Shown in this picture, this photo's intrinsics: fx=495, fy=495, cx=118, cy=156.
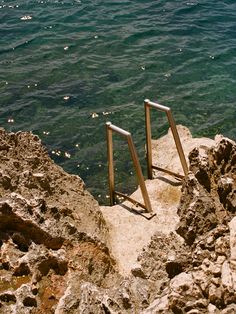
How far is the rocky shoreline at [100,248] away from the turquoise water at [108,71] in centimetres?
470

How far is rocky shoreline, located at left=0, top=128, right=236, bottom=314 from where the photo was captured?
459 cm

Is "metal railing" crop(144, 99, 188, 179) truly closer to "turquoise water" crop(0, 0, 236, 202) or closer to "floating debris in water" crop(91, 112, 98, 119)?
"turquoise water" crop(0, 0, 236, 202)

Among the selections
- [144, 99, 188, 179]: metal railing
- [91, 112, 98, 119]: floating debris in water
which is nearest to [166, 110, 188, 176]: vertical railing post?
[144, 99, 188, 179]: metal railing

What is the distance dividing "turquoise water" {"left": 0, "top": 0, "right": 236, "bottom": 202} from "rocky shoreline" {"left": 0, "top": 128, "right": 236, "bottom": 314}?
15.4 ft

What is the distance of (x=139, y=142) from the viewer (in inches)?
588

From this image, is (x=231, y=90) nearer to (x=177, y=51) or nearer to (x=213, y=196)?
(x=177, y=51)

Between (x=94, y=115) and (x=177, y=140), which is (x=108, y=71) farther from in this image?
(x=177, y=140)

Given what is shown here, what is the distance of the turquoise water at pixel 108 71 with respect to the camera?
15.4 meters

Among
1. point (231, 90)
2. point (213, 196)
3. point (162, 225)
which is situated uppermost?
point (213, 196)

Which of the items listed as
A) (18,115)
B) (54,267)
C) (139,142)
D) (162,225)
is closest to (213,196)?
(54,267)

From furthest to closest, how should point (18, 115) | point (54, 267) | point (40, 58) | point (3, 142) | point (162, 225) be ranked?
point (40, 58)
point (18, 115)
point (162, 225)
point (3, 142)
point (54, 267)

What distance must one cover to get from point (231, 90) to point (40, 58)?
7.85 m

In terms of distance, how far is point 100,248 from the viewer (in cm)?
758

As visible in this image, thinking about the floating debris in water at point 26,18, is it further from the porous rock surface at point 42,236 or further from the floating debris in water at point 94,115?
the porous rock surface at point 42,236
